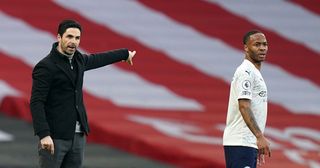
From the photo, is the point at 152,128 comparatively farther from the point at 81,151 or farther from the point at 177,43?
the point at 81,151

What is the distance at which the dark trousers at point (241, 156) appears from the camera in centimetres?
630

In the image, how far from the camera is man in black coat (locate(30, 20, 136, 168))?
6117 millimetres

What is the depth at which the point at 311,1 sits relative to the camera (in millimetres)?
14133

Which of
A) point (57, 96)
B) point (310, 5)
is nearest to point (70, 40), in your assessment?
point (57, 96)

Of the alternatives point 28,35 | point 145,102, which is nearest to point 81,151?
point 145,102

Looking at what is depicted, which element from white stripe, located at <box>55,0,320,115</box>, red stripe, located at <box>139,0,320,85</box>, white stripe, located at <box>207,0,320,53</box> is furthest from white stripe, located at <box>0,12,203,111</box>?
white stripe, located at <box>207,0,320,53</box>

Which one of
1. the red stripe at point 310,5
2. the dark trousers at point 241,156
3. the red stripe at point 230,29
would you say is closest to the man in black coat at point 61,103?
the dark trousers at point 241,156

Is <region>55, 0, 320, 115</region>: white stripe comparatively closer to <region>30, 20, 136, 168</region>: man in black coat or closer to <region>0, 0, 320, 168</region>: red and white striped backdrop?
<region>0, 0, 320, 168</region>: red and white striped backdrop

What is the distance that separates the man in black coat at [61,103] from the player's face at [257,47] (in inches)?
37.3

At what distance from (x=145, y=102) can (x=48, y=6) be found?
191 centimetres

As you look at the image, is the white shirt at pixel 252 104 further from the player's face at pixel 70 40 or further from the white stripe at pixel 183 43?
the white stripe at pixel 183 43

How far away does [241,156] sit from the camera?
631cm

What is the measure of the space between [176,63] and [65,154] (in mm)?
6405

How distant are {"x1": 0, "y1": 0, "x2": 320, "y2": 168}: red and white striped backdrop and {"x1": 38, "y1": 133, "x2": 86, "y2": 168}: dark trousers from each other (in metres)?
3.48
